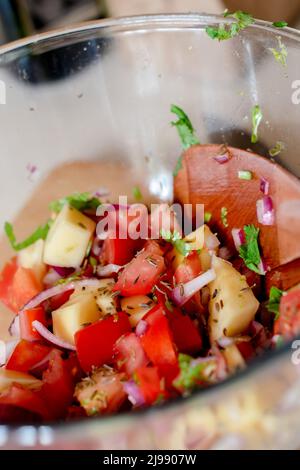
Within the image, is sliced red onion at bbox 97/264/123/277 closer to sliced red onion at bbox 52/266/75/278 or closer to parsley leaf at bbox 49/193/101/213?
sliced red onion at bbox 52/266/75/278

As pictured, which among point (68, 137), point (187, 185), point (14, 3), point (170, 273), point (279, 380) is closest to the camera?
point (279, 380)

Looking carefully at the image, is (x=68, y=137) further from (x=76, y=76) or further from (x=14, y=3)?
(x=14, y=3)

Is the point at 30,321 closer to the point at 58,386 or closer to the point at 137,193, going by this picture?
the point at 58,386

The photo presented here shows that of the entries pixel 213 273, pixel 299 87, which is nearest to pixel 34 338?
pixel 213 273

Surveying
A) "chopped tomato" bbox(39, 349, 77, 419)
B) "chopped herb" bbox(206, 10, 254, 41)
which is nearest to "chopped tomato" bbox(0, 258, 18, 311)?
"chopped tomato" bbox(39, 349, 77, 419)

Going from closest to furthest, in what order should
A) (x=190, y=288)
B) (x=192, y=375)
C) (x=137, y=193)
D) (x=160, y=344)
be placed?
(x=192, y=375)
(x=160, y=344)
(x=190, y=288)
(x=137, y=193)

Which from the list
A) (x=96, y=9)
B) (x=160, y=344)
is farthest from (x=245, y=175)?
(x=96, y=9)
